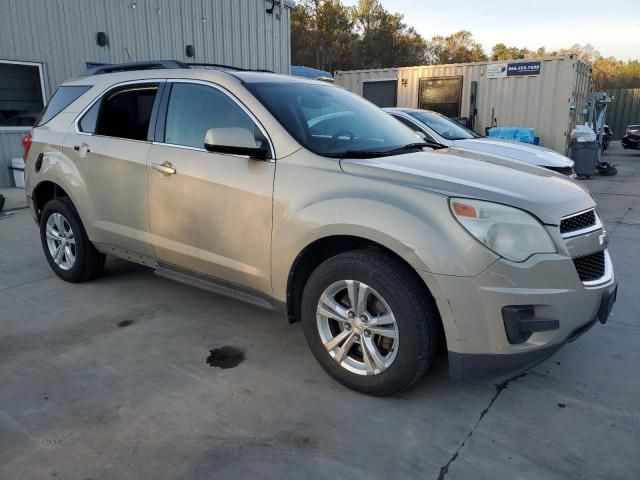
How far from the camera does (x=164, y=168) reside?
356 centimetres

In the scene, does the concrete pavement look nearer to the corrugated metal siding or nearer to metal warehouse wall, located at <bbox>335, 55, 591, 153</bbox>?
metal warehouse wall, located at <bbox>335, 55, 591, 153</bbox>

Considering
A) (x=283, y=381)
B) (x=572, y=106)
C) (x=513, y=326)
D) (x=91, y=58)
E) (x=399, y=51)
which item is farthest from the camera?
(x=399, y=51)

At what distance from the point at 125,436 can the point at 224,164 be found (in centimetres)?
167

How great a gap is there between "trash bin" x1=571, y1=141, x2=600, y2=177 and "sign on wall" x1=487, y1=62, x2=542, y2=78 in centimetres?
200

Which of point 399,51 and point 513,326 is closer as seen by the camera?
point 513,326

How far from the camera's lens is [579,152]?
1228 centimetres

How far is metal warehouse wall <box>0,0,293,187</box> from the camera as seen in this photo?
→ 9430 millimetres

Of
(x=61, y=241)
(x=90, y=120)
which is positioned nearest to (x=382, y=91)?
(x=90, y=120)

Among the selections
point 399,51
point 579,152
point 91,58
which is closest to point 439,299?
point 91,58

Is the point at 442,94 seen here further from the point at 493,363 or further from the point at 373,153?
the point at 493,363

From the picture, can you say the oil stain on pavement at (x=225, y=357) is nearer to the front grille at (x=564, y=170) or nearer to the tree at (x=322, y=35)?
the front grille at (x=564, y=170)

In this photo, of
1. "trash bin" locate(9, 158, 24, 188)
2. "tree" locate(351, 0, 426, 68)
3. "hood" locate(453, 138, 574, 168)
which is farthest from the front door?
"tree" locate(351, 0, 426, 68)

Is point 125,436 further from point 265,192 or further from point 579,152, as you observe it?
point 579,152

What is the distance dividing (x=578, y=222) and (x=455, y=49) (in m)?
56.8
